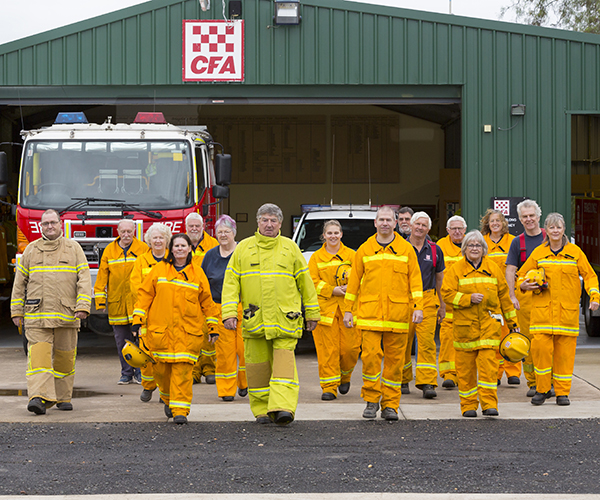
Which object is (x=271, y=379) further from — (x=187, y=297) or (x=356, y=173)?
(x=356, y=173)

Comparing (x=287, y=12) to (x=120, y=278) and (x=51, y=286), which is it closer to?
(x=120, y=278)

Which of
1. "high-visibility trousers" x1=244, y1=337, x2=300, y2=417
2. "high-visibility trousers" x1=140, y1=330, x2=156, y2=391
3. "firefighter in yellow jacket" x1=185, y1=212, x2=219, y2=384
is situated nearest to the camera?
"high-visibility trousers" x1=244, y1=337, x2=300, y2=417

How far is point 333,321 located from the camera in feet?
28.5

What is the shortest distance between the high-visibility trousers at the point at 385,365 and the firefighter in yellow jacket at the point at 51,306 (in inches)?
102

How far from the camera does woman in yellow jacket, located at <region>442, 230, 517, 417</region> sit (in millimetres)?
7543

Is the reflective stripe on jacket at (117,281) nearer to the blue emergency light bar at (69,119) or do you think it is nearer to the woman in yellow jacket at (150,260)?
the woman in yellow jacket at (150,260)

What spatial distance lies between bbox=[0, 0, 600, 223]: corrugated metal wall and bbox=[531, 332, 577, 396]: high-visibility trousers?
656 cm

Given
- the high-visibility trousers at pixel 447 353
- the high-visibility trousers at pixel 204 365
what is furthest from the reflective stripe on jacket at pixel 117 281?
the high-visibility trousers at pixel 447 353

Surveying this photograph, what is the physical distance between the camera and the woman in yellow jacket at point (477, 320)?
7.54m

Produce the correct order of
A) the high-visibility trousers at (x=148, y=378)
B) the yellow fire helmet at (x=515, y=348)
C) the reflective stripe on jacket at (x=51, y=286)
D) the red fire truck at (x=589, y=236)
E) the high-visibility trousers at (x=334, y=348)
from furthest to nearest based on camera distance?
the red fire truck at (x=589, y=236) → the high-visibility trousers at (x=334, y=348) → the high-visibility trousers at (x=148, y=378) → the reflective stripe on jacket at (x=51, y=286) → the yellow fire helmet at (x=515, y=348)

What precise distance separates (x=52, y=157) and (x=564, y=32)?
844 cm

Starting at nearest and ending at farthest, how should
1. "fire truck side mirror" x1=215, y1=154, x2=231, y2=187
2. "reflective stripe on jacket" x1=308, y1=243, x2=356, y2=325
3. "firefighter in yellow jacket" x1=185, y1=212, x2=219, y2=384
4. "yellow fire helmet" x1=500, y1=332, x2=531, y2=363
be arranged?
"yellow fire helmet" x1=500, y1=332, x2=531, y2=363 → "reflective stripe on jacket" x1=308, y1=243, x2=356, y2=325 → "firefighter in yellow jacket" x1=185, y1=212, x2=219, y2=384 → "fire truck side mirror" x1=215, y1=154, x2=231, y2=187

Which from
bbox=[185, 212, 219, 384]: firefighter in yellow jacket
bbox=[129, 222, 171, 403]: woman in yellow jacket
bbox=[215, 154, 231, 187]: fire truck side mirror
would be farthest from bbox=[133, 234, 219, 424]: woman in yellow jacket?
bbox=[215, 154, 231, 187]: fire truck side mirror

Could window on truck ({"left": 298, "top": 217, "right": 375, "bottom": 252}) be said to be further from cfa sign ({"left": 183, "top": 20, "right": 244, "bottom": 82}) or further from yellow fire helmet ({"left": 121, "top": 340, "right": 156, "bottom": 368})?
yellow fire helmet ({"left": 121, "top": 340, "right": 156, "bottom": 368})
